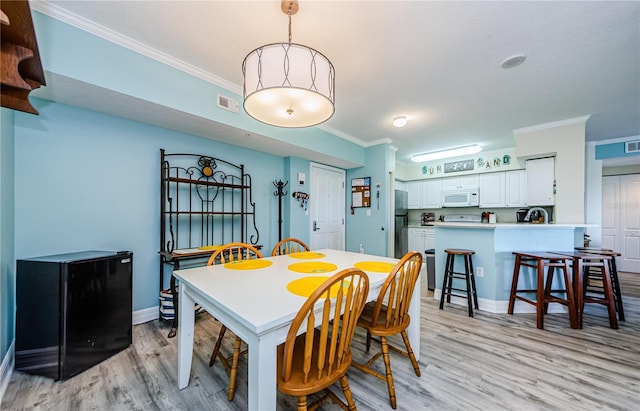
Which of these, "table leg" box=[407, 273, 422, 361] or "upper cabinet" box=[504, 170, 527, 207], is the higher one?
"upper cabinet" box=[504, 170, 527, 207]

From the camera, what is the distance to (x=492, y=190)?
500cm

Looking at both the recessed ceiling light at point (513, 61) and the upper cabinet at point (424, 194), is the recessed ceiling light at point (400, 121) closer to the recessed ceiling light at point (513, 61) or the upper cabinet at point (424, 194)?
the recessed ceiling light at point (513, 61)

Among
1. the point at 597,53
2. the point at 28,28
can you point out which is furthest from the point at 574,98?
the point at 28,28

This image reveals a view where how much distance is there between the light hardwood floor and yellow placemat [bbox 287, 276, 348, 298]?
0.74 metres

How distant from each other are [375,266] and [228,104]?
7.13 feet

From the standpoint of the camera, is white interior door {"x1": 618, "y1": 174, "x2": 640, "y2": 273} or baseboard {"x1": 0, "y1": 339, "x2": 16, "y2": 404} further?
white interior door {"x1": 618, "y1": 174, "x2": 640, "y2": 273}

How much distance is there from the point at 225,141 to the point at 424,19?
97.6 inches

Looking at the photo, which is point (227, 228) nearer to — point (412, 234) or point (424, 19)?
point (424, 19)

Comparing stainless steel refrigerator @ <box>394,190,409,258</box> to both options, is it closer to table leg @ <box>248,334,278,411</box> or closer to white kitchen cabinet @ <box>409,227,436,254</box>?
white kitchen cabinet @ <box>409,227,436,254</box>

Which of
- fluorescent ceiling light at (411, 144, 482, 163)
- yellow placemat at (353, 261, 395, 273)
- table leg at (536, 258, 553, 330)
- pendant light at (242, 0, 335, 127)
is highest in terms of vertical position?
fluorescent ceiling light at (411, 144, 482, 163)

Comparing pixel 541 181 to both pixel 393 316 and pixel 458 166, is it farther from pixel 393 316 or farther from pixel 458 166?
pixel 393 316

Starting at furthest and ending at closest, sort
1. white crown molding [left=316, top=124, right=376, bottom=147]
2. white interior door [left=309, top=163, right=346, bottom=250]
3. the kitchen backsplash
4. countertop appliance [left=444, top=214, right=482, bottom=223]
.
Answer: countertop appliance [left=444, top=214, right=482, bottom=223] → the kitchen backsplash → white interior door [left=309, top=163, right=346, bottom=250] → white crown molding [left=316, top=124, right=376, bottom=147]

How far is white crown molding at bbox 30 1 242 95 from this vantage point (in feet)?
5.35

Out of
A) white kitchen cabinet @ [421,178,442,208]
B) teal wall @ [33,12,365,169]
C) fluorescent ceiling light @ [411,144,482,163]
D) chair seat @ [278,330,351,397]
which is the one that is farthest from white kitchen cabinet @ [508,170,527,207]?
chair seat @ [278,330,351,397]
